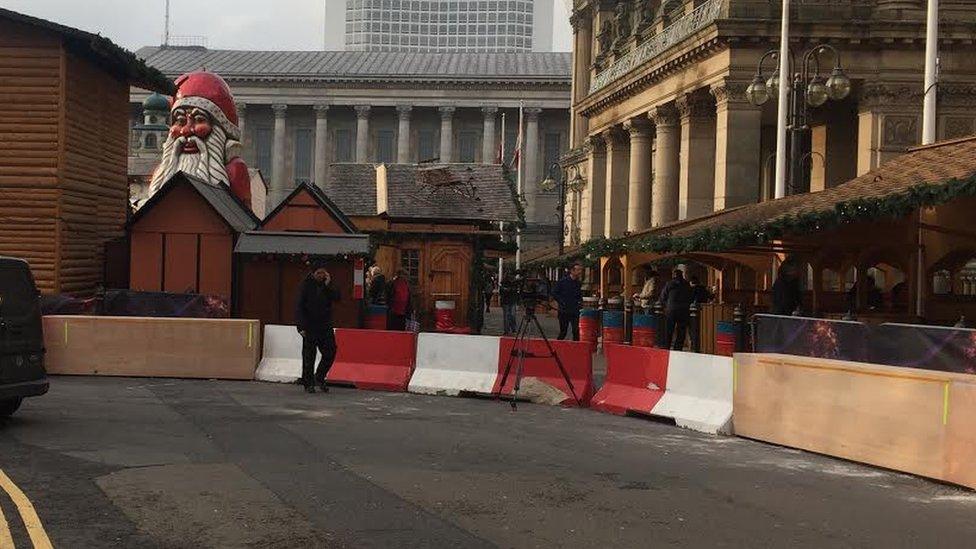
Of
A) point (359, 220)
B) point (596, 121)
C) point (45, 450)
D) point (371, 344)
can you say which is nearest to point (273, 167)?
point (596, 121)

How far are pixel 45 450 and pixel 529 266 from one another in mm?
45346

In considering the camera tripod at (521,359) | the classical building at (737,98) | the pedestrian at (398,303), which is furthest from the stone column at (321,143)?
the camera tripod at (521,359)

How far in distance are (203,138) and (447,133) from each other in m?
86.4

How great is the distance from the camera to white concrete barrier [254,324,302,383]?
19.7 m

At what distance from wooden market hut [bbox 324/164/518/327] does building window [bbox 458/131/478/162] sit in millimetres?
80553

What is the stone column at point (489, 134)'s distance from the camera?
115 m

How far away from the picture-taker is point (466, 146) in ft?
386

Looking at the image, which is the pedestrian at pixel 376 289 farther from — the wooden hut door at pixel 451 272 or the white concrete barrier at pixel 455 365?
the white concrete barrier at pixel 455 365

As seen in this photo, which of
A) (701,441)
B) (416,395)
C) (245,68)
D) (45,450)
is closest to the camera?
(45,450)

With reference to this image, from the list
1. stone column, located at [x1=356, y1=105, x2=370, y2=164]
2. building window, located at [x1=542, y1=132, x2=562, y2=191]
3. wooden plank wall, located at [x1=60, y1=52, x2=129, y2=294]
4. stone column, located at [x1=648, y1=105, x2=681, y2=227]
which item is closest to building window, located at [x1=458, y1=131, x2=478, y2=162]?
building window, located at [x1=542, y1=132, x2=562, y2=191]

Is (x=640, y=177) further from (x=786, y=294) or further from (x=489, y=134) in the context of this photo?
(x=489, y=134)

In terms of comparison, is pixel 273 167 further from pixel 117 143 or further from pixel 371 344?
pixel 371 344

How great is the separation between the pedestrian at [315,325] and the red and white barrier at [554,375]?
2.49 m

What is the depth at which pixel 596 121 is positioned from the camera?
59.6 metres
